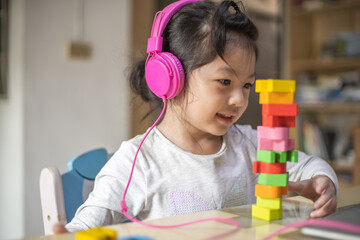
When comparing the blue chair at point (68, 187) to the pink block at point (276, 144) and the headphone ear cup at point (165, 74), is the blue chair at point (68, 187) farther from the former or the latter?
the pink block at point (276, 144)

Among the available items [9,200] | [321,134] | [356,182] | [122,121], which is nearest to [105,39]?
[122,121]

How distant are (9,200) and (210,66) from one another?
83.6 inches

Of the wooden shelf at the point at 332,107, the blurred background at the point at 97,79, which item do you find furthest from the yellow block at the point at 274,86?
the wooden shelf at the point at 332,107

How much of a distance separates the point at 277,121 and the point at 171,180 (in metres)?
0.34

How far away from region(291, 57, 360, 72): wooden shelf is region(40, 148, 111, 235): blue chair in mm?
2439

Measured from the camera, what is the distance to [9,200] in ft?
8.48

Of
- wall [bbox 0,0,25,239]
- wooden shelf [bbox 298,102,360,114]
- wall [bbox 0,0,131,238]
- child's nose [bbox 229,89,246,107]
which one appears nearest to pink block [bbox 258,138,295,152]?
child's nose [bbox 229,89,246,107]

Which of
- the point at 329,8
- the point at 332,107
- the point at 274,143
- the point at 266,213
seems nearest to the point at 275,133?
the point at 274,143

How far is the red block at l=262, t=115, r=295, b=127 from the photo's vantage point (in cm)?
66

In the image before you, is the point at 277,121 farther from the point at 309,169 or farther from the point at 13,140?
A: the point at 13,140

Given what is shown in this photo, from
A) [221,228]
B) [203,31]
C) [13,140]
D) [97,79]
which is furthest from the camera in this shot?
[97,79]

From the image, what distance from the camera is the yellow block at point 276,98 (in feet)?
2.14

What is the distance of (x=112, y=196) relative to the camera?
803mm

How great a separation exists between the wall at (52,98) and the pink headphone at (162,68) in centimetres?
149
